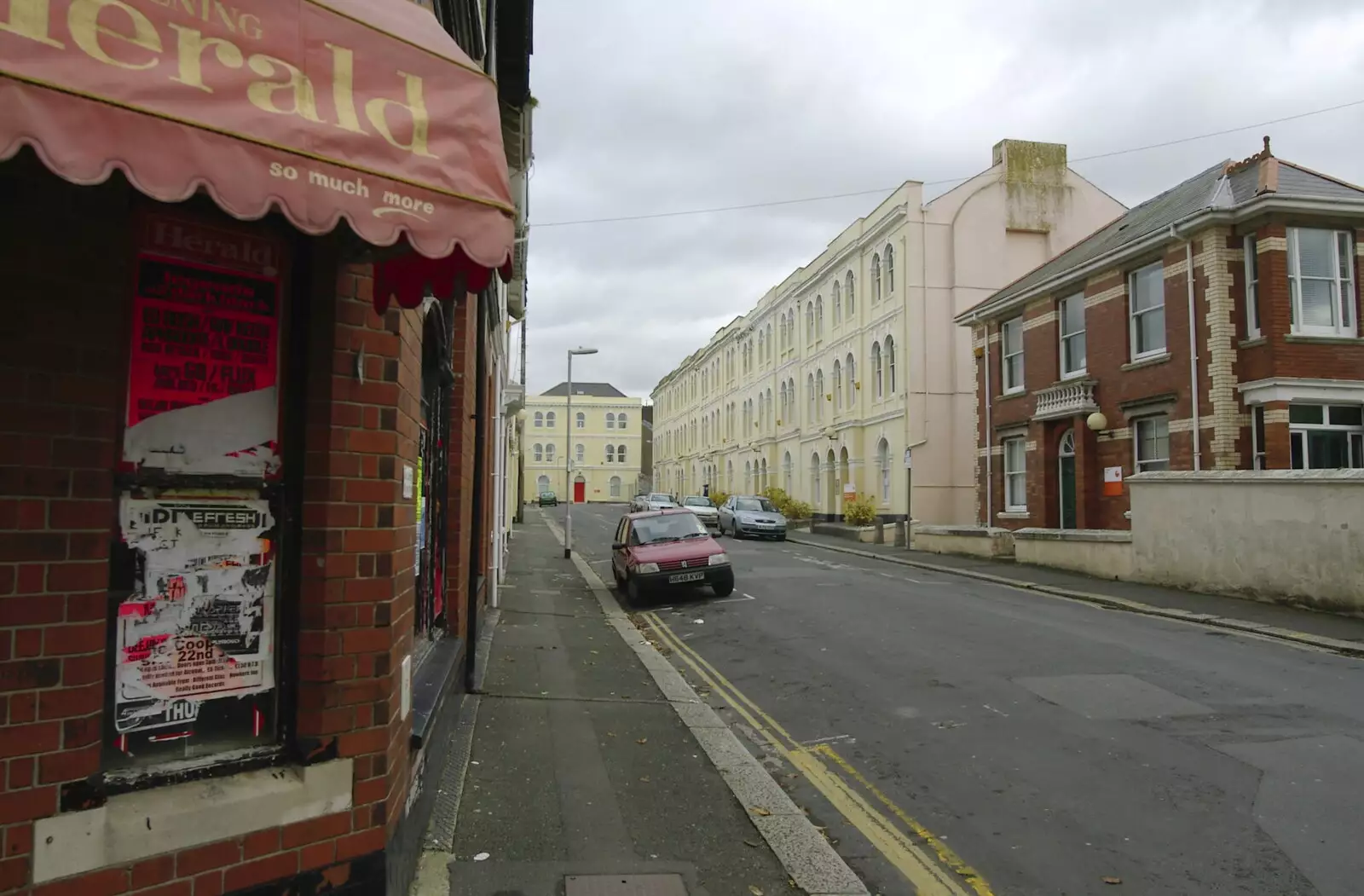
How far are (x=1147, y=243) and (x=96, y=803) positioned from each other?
21.5 meters

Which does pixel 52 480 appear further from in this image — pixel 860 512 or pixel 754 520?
pixel 860 512

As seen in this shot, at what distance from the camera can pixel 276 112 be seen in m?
2.40

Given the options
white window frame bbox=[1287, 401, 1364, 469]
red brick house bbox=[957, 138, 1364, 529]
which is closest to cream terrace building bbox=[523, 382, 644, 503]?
red brick house bbox=[957, 138, 1364, 529]

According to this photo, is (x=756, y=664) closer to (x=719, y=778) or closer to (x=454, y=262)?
(x=719, y=778)

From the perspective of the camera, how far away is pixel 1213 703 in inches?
289

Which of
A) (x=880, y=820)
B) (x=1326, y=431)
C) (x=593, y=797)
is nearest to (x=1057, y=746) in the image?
(x=880, y=820)

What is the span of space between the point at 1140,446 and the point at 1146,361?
1.99 m

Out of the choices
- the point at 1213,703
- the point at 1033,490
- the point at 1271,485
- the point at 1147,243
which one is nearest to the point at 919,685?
the point at 1213,703

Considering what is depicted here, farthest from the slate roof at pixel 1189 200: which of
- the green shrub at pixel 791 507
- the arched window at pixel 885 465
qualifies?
the green shrub at pixel 791 507

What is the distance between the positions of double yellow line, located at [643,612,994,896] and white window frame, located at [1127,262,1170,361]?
53.3ft

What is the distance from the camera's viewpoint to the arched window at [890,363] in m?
32.5

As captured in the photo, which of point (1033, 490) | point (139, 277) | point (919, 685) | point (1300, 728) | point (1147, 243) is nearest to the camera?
point (139, 277)

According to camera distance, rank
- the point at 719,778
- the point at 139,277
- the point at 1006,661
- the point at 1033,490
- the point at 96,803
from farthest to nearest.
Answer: the point at 1033,490 < the point at 1006,661 < the point at 719,778 < the point at 139,277 < the point at 96,803

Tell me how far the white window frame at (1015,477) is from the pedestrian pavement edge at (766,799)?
18.4 meters
